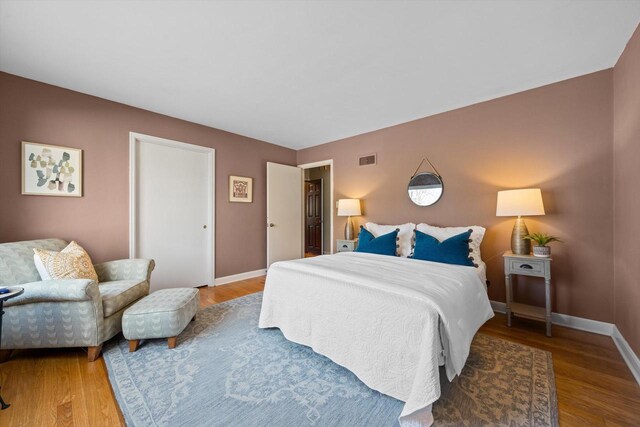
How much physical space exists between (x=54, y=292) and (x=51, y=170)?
1533 mm

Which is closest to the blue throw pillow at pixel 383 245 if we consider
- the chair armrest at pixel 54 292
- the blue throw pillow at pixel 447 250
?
the blue throw pillow at pixel 447 250

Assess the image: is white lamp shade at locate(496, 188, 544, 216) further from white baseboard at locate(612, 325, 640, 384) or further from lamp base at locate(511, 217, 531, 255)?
white baseboard at locate(612, 325, 640, 384)

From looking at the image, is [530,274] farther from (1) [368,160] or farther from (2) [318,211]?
(2) [318,211]

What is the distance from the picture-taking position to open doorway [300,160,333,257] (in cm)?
649

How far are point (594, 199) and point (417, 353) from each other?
2.43 meters

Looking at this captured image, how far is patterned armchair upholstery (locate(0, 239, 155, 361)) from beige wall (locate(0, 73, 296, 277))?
572mm

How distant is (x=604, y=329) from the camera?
89.1 inches

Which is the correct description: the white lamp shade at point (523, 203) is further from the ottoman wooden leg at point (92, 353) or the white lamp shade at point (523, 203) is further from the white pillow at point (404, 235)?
the ottoman wooden leg at point (92, 353)

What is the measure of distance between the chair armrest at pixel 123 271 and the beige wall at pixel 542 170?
10.5ft

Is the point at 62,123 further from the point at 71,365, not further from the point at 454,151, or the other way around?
the point at 454,151

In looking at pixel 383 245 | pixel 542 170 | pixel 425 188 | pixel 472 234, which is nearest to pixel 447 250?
pixel 472 234

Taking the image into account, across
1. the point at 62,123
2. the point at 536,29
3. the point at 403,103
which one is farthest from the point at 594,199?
the point at 62,123

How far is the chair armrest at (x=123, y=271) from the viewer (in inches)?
99.0

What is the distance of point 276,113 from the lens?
3.29m
